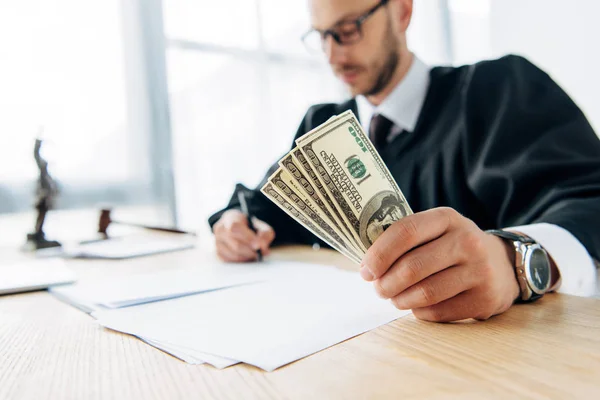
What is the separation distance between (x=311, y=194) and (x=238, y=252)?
1.88 feet

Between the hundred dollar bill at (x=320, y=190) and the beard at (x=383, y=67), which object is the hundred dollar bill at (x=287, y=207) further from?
the beard at (x=383, y=67)

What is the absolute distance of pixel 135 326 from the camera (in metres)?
0.54

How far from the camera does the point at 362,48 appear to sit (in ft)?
4.56

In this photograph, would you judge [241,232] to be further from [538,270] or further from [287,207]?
[538,270]

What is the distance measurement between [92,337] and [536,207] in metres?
0.78

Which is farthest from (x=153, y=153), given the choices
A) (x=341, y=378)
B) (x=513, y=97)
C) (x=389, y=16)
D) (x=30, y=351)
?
(x=341, y=378)

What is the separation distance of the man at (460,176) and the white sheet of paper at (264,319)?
0.26 ft

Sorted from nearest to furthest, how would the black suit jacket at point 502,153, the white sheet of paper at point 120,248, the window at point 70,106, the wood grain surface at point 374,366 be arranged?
the wood grain surface at point 374,366 < the black suit jacket at point 502,153 < the white sheet of paper at point 120,248 < the window at point 70,106

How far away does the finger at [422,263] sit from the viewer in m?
0.48

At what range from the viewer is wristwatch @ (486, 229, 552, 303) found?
1.79 feet

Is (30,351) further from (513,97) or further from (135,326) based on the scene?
(513,97)

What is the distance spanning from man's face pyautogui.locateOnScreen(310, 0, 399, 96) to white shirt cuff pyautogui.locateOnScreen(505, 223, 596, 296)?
862mm

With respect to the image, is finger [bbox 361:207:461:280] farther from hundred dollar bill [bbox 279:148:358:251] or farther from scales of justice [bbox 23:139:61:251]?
scales of justice [bbox 23:139:61:251]

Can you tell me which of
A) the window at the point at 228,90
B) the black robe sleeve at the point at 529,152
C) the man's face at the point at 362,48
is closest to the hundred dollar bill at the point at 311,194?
the black robe sleeve at the point at 529,152
